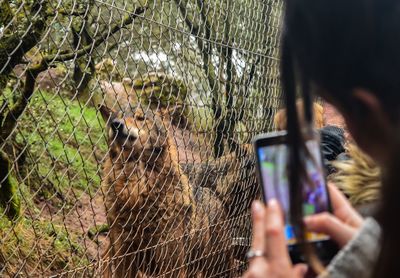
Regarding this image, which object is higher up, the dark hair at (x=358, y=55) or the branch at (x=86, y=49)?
the branch at (x=86, y=49)

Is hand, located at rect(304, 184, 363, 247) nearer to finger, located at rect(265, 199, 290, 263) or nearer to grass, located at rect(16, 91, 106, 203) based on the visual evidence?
finger, located at rect(265, 199, 290, 263)

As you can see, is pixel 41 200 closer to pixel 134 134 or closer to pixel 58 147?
pixel 58 147

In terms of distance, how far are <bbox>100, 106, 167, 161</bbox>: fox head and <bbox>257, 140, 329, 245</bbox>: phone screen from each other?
360 cm

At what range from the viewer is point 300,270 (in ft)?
4.32

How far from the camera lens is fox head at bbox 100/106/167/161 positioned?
5172 millimetres

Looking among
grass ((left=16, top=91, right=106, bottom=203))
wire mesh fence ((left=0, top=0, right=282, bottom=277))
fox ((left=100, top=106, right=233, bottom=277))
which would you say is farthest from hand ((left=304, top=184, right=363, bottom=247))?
fox ((left=100, top=106, right=233, bottom=277))

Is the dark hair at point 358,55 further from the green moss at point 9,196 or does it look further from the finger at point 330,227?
the green moss at point 9,196

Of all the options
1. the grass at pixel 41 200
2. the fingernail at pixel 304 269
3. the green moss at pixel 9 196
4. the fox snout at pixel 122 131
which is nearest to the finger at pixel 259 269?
the fingernail at pixel 304 269

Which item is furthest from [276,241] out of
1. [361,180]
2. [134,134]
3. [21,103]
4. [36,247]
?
Result: [134,134]

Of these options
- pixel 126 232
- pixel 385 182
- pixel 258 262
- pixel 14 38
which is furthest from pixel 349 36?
pixel 126 232

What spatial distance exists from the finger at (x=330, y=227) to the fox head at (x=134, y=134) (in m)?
3.75

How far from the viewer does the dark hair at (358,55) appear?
101 cm

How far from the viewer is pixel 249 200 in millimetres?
5820

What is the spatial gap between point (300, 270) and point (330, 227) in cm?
13
